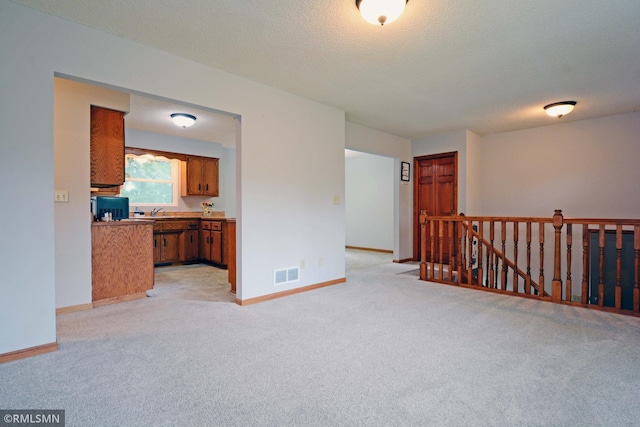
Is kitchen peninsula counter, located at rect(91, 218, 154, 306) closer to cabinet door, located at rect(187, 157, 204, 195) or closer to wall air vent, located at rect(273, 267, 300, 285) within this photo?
wall air vent, located at rect(273, 267, 300, 285)

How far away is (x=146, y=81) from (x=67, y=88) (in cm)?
115

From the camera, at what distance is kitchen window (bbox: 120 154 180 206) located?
6090mm

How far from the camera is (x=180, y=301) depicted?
11.9ft

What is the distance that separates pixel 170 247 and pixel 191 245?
1.30 ft

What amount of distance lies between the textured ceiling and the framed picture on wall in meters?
2.21

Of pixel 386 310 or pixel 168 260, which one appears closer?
pixel 386 310

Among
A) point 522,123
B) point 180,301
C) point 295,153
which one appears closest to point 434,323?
point 295,153

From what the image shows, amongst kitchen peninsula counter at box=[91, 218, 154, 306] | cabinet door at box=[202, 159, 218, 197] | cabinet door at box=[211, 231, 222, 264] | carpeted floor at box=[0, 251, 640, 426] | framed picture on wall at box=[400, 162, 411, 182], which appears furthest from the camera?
cabinet door at box=[202, 159, 218, 197]

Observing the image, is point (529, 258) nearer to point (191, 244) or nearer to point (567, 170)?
point (567, 170)

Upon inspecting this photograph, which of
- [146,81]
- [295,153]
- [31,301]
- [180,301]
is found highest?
[146,81]

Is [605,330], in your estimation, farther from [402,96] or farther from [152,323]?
[152,323]

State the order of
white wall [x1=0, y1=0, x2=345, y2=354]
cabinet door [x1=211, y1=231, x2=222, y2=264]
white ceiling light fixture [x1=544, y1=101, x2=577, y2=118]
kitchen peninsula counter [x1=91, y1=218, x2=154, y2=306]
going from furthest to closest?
cabinet door [x1=211, y1=231, x2=222, y2=264]
white ceiling light fixture [x1=544, y1=101, x2=577, y2=118]
kitchen peninsula counter [x1=91, y1=218, x2=154, y2=306]
white wall [x1=0, y1=0, x2=345, y2=354]

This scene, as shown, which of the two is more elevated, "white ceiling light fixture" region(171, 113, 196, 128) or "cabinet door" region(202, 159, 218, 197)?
"white ceiling light fixture" region(171, 113, 196, 128)

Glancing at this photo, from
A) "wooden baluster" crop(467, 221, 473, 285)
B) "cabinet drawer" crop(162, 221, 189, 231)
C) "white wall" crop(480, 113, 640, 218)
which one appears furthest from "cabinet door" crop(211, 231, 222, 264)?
"white wall" crop(480, 113, 640, 218)
